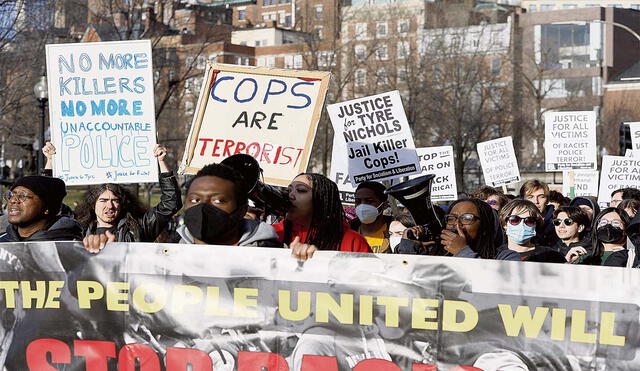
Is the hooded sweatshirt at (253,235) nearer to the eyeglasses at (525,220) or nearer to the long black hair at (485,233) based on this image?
the long black hair at (485,233)

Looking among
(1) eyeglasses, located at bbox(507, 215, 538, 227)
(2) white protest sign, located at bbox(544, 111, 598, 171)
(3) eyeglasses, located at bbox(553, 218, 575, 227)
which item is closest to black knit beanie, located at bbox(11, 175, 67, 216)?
(1) eyeglasses, located at bbox(507, 215, 538, 227)

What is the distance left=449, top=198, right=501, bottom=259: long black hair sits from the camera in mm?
5938

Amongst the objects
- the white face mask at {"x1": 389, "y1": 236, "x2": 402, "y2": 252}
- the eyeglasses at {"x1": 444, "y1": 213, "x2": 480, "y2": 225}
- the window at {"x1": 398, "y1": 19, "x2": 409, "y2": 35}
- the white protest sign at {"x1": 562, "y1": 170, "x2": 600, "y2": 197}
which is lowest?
the white protest sign at {"x1": 562, "y1": 170, "x2": 600, "y2": 197}

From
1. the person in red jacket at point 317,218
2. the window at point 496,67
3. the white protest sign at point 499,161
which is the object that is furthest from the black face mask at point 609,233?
the window at point 496,67

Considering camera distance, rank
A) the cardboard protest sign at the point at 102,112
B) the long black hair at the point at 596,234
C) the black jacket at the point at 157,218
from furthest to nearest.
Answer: the cardboard protest sign at the point at 102,112 → the long black hair at the point at 596,234 → the black jacket at the point at 157,218

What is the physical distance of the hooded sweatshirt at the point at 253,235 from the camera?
480 centimetres

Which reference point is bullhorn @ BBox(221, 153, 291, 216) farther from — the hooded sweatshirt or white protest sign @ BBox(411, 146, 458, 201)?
white protest sign @ BBox(411, 146, 458, 201)

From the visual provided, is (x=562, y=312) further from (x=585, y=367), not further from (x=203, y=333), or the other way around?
(x=203, y=333)

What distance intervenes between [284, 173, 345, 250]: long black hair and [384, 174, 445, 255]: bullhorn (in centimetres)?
68

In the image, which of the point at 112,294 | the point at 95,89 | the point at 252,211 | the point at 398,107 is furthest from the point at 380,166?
the point at 112,294

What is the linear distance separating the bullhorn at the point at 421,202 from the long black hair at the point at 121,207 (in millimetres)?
1568

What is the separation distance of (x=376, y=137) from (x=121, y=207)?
13.9 feet

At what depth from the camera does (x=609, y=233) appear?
22.3ft

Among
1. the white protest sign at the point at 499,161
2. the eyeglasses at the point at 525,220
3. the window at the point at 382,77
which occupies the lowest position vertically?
the window at the point at 382,77
